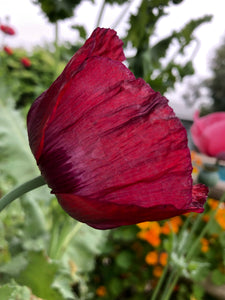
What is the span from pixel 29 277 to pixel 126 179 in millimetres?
579

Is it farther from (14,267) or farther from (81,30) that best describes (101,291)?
(81,30)

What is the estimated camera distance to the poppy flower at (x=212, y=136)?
940mm

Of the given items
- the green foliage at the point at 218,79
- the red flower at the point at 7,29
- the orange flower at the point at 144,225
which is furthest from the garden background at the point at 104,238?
the green foliage at the point at 218,79

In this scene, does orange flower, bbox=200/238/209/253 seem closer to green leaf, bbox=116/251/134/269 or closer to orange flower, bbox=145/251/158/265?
orange flower, bbox=145/251/158/265

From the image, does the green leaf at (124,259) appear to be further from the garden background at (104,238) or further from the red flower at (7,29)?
the red flower at (7,29)

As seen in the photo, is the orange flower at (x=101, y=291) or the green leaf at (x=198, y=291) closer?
the green leaf at (x=198, y=291)

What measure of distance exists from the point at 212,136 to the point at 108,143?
68 cm

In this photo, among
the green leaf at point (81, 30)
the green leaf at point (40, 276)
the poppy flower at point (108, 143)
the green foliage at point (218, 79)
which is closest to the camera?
the poppy flower at point (108, 143)

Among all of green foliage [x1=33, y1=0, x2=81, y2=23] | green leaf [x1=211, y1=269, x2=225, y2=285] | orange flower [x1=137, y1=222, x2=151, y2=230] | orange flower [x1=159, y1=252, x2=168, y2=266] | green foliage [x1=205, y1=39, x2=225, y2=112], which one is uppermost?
green foliage [x1=33, y1=0, x2=81, y2=23]

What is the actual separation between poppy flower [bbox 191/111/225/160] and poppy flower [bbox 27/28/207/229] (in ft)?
2.08

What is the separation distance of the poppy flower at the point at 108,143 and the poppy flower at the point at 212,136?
632 millimetres

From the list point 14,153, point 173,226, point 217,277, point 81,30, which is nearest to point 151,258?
point 173,226

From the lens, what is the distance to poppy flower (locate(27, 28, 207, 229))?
1.00ft

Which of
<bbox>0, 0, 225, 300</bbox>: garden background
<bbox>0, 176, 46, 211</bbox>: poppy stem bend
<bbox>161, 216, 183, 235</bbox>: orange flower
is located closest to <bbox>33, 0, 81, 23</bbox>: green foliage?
<bbox>0, 0, 225, 300</bbox>: garden background
